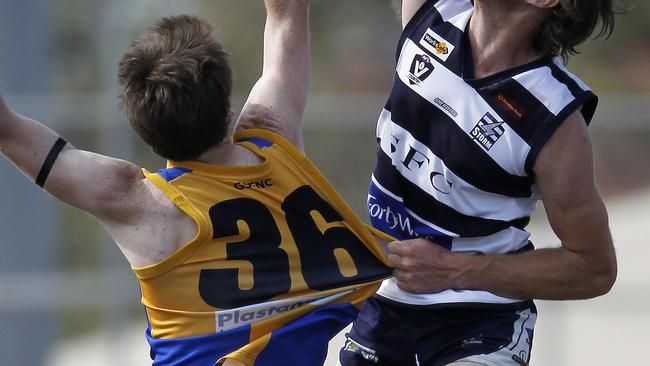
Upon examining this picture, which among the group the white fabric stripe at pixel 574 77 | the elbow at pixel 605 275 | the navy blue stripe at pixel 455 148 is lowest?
the elbow at pixel 605 275

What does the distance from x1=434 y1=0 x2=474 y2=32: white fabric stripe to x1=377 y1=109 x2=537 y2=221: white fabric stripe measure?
1.24ft

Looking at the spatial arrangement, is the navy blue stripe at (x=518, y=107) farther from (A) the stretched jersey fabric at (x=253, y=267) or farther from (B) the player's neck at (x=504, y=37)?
(A) the stretched jersey fabric at (x=253, y=267)

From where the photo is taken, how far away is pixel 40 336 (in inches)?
332

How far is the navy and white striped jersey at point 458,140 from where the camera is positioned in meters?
3.71

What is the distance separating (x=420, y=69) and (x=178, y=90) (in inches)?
33.9

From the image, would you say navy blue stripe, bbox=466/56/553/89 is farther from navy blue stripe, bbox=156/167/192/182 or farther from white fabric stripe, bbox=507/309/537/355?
navy blue stripe, bbox=156/167/192/182

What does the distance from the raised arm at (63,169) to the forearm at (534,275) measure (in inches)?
44.3

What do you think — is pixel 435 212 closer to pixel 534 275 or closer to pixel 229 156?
pixel 534 275

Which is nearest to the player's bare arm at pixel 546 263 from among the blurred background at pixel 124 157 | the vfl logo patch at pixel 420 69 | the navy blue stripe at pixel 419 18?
the vfl logo patch at pixel 420 69

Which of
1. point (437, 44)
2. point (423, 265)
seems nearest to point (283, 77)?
point (437, 44)

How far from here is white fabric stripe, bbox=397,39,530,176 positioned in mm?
3703

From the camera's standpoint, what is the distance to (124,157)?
8.61m

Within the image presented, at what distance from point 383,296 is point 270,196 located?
2.38ft

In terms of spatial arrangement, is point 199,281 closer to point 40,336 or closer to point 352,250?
point 352,250
